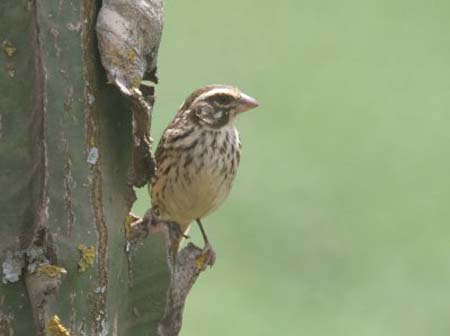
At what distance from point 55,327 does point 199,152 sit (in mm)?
2980

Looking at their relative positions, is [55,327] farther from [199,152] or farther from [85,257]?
[199,152]

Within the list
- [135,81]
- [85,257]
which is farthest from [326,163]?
[85,257]

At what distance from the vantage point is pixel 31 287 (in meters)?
4.41

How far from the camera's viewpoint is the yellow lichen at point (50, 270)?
4398 millimetres

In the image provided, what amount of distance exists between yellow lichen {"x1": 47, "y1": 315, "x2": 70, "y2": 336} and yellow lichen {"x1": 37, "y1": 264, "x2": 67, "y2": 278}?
11cm

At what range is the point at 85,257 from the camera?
4535mm

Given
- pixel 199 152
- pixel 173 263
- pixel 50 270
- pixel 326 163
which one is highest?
pixel 50 270

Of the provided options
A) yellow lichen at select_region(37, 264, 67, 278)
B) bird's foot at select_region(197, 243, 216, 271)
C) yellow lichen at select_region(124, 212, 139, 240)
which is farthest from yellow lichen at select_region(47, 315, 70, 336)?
bird's foot at select_region(197, 243, 216, 271)

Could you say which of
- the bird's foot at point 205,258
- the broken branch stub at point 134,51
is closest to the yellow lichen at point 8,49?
the broken branch stub at point 134,51

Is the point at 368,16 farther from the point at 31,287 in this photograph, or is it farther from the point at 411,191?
the point at 31,287

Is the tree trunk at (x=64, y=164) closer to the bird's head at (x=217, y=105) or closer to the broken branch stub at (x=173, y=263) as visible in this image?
the broken branch stub at (x=173, y=263)

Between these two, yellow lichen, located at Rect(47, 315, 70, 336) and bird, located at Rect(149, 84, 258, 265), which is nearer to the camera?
yellow lichen, located at Rect(47, 315, 70, 336)

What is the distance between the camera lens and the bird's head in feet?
24.0

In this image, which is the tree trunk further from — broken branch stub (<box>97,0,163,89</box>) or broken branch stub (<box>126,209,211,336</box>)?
broken branch stub (<box>126,209,211,336</box>)
